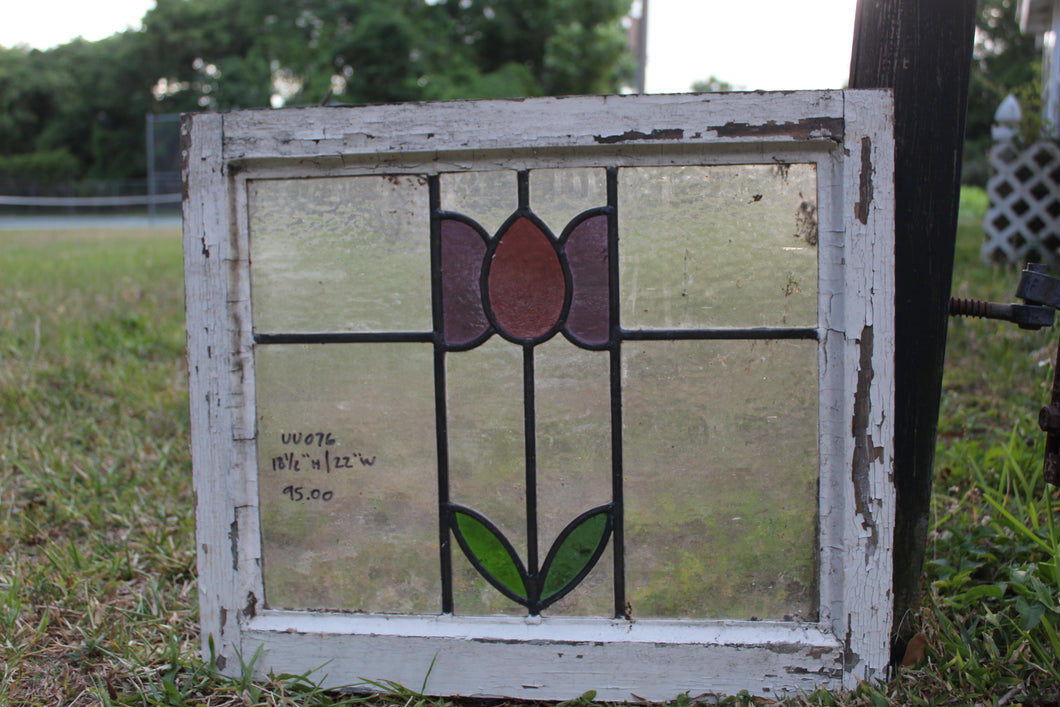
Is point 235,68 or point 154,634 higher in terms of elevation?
point 235,68

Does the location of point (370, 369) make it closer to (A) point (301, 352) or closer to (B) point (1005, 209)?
(A) point (301, 352)

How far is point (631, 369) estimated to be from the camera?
3.93 feet

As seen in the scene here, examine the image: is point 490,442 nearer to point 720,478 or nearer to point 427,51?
point 720,478

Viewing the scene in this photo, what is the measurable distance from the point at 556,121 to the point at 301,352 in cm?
53

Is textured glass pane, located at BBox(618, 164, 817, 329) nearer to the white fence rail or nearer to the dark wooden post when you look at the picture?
the dark wooden post

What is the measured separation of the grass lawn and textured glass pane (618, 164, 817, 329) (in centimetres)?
58

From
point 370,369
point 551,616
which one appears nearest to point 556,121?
point 370,369

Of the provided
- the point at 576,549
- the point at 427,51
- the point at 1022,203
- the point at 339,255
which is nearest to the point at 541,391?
the point at 576,549

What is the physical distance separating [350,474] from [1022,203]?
193 inches

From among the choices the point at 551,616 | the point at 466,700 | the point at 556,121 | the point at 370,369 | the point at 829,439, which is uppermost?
the point at 556,121

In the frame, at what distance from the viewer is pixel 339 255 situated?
48.7 inches

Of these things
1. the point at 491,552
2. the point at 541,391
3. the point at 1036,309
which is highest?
the point at 1036,309

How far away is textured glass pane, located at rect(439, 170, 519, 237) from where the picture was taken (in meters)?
1.19

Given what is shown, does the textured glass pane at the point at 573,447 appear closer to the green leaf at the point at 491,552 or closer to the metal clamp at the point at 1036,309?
the green leaf at the point at 491,552
